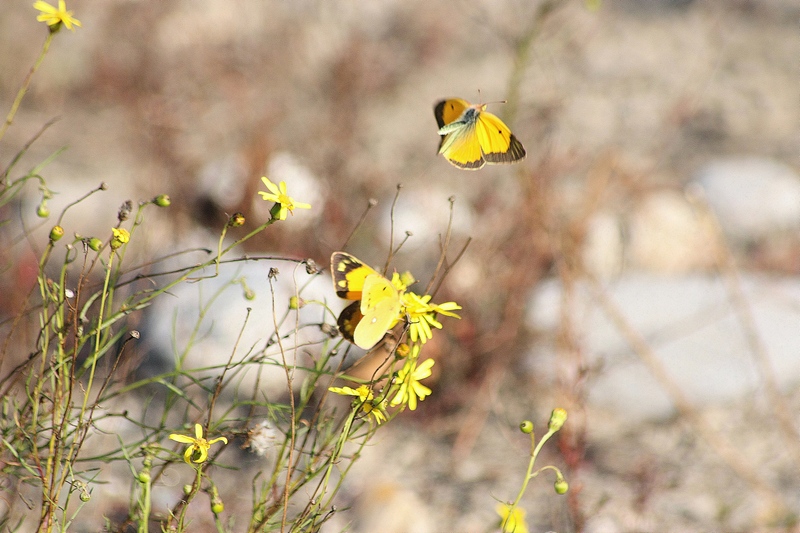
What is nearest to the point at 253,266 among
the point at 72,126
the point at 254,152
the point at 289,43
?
the point at 254,152

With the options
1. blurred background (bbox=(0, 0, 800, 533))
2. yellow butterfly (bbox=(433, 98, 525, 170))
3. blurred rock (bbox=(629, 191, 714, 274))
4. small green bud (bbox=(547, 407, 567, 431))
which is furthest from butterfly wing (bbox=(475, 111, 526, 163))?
blurred rock (bbox=(629, 191, 714, 274))

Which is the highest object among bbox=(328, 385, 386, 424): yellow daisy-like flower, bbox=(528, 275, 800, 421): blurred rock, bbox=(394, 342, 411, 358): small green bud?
bbox=(528, 275, 800, 421): blurred rock

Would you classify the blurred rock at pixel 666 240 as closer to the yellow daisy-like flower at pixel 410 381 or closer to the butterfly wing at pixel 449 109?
the butterfly wing at pixel 449 109

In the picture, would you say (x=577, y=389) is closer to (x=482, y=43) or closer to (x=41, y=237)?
(x=41, y=237)

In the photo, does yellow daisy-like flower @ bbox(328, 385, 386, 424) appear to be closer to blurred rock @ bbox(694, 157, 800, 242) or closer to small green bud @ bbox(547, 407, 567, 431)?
small green bud @ bbox(547, 407, 567, 431)

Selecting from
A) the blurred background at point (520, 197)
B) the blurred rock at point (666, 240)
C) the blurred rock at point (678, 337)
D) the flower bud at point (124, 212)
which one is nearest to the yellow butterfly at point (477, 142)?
the blurred background at point (520, 197)

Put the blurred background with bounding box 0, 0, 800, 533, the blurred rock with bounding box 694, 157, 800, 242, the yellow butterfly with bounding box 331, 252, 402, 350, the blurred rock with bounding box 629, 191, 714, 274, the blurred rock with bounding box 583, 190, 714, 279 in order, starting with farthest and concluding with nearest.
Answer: the blurred rock with bounding box 694, 157, 800, 242 → the blurred rock with bounding box 629, 191, 714, 274 → the blurred rock with bounding box 583, 190, 714, 279 → the blurred background with bounding box 0, 0, 800, 533 → the yellow butterfly with bounding box 331, 252, 402, 350

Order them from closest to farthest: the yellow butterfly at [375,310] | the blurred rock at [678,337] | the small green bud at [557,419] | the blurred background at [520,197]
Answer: the yellow butterfly at [375,310] < the small green bud at [557,419] < the blurred background at [520,197] < the blurred rock at [678,337]
